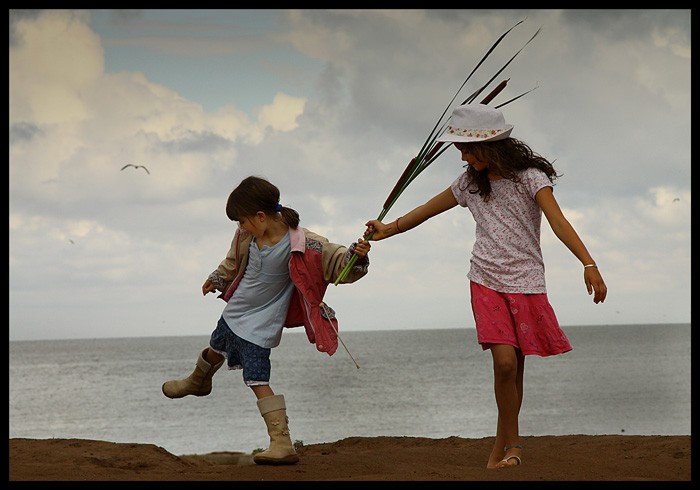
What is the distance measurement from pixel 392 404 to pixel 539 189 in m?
37.8

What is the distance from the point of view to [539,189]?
508cm

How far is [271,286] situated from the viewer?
19.2 feet

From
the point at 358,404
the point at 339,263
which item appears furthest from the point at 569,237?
the point at 358,404

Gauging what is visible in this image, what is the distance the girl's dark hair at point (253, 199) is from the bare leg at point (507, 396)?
1.50 m

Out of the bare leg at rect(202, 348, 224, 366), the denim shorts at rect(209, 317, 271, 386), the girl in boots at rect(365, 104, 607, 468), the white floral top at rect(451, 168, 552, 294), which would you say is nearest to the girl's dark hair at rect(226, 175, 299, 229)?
the denim shorts at rect(209, 317, 271, 386)

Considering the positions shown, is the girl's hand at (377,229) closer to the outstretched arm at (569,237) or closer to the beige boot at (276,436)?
the outstretched arm at (569,237)

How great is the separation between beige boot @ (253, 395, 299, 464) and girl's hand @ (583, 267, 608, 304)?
186cm

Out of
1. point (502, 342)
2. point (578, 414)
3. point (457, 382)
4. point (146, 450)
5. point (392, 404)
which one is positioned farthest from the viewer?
point (457, 382)

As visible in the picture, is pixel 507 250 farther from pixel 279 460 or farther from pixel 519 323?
pixel 279 460

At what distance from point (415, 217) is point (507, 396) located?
1.07m

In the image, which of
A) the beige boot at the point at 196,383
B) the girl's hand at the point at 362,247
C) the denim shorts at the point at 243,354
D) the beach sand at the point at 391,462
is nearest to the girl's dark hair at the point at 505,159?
the girl's hand at the point at 362,247

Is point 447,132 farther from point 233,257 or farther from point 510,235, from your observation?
point 233,257

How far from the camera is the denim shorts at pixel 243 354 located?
575 centimetres

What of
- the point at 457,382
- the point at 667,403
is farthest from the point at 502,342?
the point at 457,382
